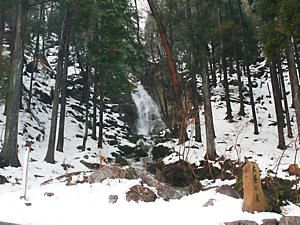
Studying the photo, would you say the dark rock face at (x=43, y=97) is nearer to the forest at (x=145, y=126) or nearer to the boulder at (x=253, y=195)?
the forest at (x=145, y=126)

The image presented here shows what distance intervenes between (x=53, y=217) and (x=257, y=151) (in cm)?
1317

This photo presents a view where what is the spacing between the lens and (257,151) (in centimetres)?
1670

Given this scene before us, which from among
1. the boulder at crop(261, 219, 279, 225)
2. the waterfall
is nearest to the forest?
the boulder at crop(261, 219, 279, 225)

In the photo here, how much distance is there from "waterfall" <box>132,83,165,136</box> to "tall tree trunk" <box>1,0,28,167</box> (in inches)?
519

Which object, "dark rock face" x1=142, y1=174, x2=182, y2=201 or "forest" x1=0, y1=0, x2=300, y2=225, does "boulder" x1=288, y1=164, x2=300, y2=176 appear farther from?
"dark rock face" x1=142, y1=174, x2=182, y2=201

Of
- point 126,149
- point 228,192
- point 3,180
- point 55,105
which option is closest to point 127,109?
point 126,149

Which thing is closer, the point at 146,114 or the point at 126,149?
the point at 126,149

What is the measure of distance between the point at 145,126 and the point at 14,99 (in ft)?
50.6

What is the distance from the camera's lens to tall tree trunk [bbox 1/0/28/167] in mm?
12164

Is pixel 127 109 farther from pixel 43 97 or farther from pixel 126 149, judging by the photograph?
pixel 126 149

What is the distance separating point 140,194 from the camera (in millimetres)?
6125

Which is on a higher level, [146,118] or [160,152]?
[146,118]

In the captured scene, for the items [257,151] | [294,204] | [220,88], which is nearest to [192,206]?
[294,204]

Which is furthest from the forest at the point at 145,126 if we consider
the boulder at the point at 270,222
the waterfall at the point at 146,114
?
the waterfall at the point at 146,114
